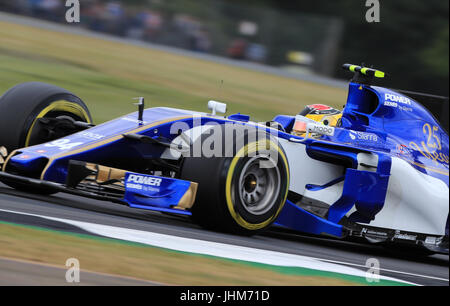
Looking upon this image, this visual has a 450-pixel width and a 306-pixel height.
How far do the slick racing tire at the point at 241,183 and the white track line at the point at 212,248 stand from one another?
35 centimetres

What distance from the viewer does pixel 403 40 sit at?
3425cm

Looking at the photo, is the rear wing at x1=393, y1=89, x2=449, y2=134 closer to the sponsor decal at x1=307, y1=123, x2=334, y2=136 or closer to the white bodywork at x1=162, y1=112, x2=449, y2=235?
the white bodywork at x1=162, y1=112, x2=449, y2=235

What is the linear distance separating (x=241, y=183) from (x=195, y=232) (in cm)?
56

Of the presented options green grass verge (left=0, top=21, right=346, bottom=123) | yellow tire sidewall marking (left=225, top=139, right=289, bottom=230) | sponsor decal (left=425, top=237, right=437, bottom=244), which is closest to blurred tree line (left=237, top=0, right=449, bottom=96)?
green grass verge (left=0, top=21, right=346, bottom=123)

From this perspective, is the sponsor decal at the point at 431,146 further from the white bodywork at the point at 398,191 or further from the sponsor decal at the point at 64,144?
the sponsor decal at the point at 64,144

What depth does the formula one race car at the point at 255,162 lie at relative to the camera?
5965 mm

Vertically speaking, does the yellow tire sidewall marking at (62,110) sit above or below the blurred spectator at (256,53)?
below

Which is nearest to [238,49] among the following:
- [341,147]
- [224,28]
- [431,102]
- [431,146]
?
[224,28]

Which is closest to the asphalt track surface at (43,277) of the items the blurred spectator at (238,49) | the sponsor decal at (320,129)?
the sponsor decal at (320,129)

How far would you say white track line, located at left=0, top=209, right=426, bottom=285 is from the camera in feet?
17.9

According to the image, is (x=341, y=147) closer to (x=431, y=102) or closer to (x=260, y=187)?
(x=260, y=187)

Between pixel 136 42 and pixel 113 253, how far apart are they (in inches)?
723

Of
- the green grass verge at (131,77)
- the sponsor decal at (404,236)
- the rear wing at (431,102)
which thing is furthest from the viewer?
the green grass verge at (131,77)

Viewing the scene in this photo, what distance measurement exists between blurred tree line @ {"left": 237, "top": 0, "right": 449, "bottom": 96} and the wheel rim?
26.6m
